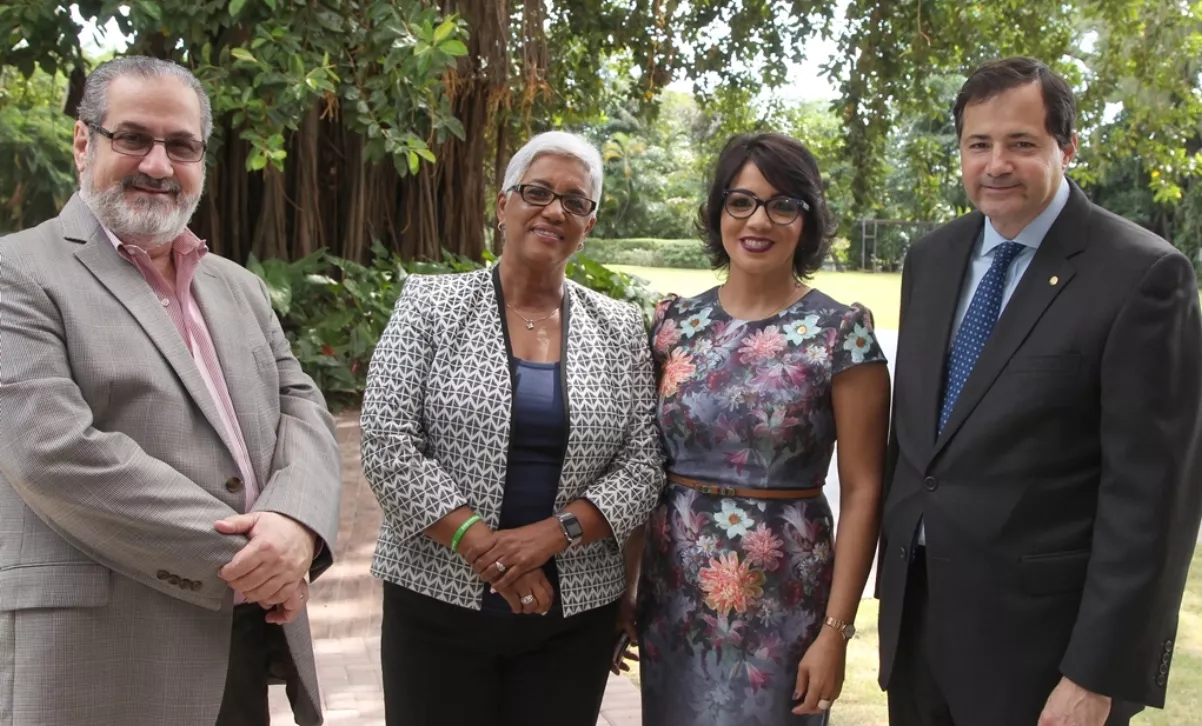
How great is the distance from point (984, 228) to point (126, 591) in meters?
1.81

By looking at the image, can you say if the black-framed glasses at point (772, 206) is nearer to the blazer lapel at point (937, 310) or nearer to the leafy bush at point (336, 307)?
the blazer lapel at point (937, 310)

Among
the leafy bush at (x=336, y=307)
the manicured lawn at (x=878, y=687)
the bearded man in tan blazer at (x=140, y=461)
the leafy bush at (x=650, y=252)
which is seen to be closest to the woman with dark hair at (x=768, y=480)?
the bearded man in tan blazer at (x=140, y=461)

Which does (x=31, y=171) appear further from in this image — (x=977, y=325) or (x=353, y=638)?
(x=977, y=325)

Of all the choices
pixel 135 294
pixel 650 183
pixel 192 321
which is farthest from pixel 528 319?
pixel 650 183

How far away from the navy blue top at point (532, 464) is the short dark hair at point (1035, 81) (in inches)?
41.3

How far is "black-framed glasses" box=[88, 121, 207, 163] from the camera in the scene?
1.99 m

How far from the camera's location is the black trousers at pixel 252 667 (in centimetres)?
213

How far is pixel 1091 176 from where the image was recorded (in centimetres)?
1021

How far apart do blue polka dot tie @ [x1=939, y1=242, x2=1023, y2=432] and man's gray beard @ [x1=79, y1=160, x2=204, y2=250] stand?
4.90ft

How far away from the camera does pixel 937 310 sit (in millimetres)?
2209

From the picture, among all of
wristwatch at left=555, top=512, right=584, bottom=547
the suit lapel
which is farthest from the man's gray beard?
wristwatch at left=555, top=512, right=584, bottom=547

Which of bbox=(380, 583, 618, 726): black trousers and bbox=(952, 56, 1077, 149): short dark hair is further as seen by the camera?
bbox=(380, 583, 618, 726): black trousers

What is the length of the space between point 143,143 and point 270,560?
2.66 feet

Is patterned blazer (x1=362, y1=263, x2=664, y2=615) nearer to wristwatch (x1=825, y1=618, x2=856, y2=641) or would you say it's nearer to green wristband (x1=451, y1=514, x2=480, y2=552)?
green wristband (x1=451, y1=514, x2=480, y2=552)
